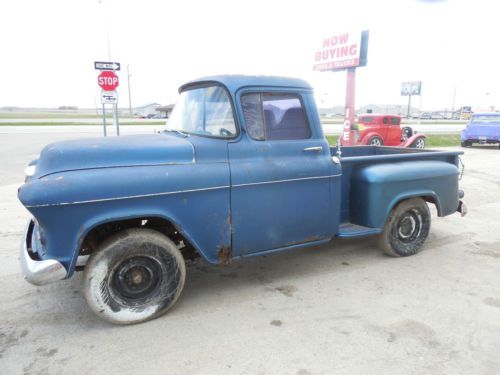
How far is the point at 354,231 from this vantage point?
4312 mm

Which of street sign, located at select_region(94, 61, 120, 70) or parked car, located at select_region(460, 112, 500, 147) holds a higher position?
street sign, located at select_region(94, 61, 120, 70)

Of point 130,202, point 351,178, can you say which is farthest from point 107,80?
point 130,202

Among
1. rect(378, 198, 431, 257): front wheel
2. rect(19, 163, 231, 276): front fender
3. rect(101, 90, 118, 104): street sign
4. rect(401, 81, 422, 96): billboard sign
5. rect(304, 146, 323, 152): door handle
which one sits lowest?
rect(378, 198, 431, 257): front wheel

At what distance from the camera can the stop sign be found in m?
10.0

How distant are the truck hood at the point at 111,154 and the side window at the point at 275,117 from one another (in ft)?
2.11

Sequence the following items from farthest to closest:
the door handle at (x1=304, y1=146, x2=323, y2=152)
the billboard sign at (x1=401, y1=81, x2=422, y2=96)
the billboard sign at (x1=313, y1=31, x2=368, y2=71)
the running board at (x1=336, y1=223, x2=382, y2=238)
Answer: the billboard sign at (x1=401, y1=81, x2=422, y2=96) → the billboard sign at (x1=313, y1=31, x2=368, y2=71) → the running board at (x1=336, y1=223, x2=382, y2=238) → the door handle at (x1=304, y1=146, x2=323, y2=152)

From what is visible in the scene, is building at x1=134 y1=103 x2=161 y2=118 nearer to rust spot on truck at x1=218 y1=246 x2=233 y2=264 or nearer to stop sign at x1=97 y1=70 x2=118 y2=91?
stop sign at x1=97 y1=70 x2=118 y2=91

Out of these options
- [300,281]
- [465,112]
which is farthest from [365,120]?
[465,112]

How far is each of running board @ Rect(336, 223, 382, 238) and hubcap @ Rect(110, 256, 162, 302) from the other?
2000mm

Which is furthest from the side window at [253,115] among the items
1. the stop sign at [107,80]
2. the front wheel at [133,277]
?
the stop sign at [107,80]

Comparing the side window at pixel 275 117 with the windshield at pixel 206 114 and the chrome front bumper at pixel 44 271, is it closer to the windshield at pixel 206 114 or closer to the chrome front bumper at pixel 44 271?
the windshield at pixel 206 114

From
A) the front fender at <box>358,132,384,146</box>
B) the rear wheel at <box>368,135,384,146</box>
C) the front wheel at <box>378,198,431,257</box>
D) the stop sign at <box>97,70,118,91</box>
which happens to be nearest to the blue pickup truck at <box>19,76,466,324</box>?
the front wheel at <box>378,198,431,257</box>

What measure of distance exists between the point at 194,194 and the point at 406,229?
2874mm

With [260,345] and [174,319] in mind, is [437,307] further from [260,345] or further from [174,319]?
[174,319]
